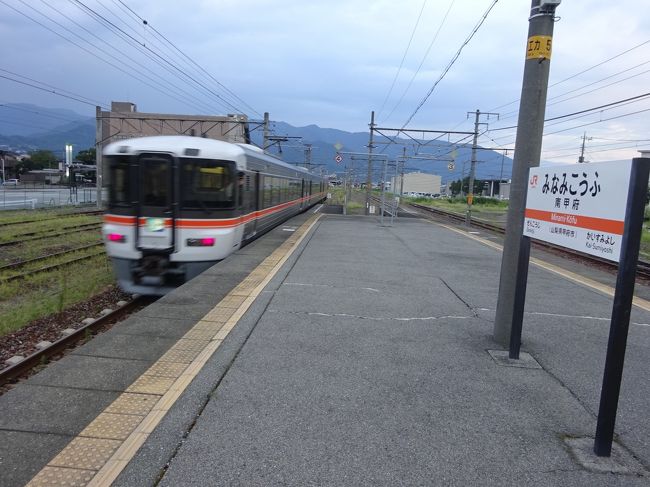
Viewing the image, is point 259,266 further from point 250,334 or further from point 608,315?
point 608,315

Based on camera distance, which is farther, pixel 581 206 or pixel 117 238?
pixel 117 238

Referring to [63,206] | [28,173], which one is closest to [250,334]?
[63,206]

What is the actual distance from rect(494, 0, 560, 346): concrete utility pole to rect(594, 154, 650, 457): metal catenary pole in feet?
5.32

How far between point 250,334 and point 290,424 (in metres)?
1.94

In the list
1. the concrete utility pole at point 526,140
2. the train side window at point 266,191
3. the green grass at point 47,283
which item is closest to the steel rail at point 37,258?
the green grass at point 47,283

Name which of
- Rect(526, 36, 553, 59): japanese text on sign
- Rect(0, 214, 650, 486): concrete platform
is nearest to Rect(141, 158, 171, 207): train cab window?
Rect(0, 214, 650, 486): concrete platform

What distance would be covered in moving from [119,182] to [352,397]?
630cm

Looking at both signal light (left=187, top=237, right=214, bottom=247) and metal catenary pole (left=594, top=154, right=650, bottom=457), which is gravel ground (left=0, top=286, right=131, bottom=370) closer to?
signal light (left=187, top=237, right=214, bottom=247)

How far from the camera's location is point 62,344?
19.4 feet

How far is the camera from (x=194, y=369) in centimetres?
415

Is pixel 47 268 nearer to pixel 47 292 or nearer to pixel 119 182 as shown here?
pixel 47 292

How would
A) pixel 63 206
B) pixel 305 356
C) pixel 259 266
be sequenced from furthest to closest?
1. pixel 63 206
2. pixel 259 266
3. pixel 305 356

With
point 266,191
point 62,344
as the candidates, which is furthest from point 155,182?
point 266,191

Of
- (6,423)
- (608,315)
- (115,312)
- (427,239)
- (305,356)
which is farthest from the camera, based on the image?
(427,239)
